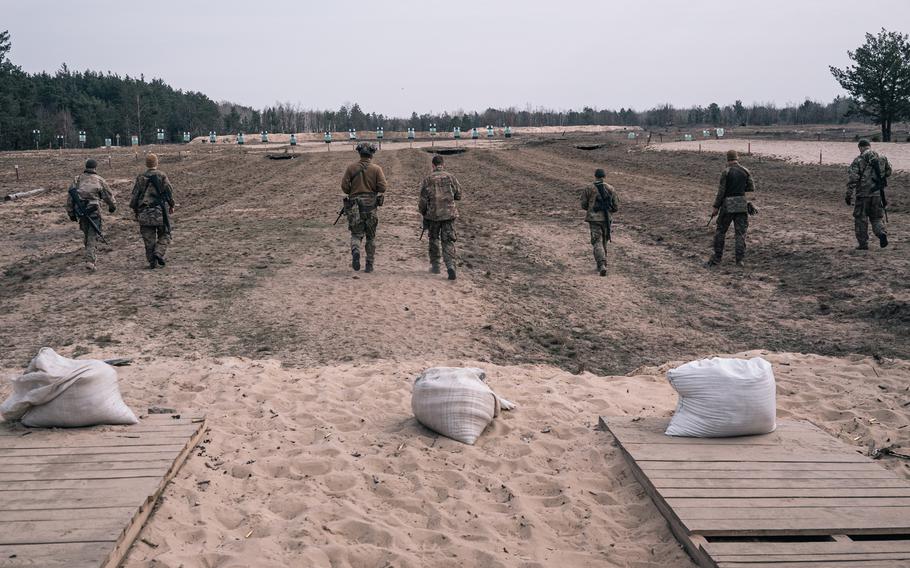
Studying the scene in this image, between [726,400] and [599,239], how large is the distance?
25.1 feet

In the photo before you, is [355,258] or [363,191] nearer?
[363,191]

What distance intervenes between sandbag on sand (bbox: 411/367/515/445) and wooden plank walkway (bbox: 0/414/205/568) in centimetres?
179

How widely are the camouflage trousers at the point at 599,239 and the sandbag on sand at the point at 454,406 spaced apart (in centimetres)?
738

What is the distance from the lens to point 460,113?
415 ft

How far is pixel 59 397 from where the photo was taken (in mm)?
5469

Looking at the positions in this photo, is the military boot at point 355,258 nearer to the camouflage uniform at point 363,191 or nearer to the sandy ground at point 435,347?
the sandy ground at point 435,347

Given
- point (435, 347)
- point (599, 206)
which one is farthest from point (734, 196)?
point (435, 347)

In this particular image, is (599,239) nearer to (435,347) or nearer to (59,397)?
(435,347)

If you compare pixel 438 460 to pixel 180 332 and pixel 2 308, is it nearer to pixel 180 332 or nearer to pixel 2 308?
pixel 180 332

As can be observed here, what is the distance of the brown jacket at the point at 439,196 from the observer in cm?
1150

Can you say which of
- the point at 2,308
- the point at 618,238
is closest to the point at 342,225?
the point at 618,238

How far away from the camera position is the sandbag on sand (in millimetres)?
5691

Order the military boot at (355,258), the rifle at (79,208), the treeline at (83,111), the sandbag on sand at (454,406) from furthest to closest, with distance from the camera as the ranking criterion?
the treeline at (83,111), the rifle at (79,208), the military boot at (355,258), the sandbag on sand at (454,406)

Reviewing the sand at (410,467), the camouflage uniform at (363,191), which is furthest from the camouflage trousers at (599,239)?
the sand at (410,467)
